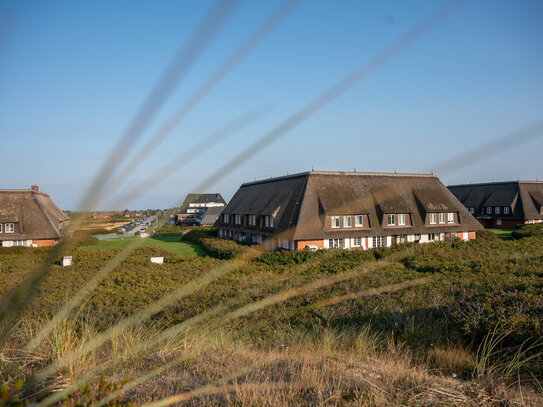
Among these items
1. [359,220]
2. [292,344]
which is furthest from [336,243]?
[292,344]

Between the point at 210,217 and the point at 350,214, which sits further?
the point at 210,217

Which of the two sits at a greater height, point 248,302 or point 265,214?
point 265,214

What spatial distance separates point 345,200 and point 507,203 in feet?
99.8

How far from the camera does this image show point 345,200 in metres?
29.7

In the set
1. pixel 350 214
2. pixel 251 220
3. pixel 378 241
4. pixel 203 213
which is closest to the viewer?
pixel 350 214

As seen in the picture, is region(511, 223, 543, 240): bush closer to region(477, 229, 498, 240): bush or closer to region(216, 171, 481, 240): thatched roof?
region(477, 229, 498, 240): bush

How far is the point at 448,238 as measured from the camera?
32.2 metres

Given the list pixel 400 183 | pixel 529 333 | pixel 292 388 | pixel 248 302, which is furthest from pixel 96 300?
pixel 400 183

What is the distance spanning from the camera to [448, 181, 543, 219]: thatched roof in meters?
46.6

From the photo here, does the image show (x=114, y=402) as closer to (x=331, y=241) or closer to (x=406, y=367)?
(x=406, y=367)

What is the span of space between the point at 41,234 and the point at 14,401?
3925 centimetres

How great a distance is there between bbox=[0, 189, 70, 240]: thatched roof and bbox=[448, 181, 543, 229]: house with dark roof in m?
50.4

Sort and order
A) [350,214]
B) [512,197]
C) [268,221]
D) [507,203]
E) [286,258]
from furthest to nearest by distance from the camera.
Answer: [507,203]
[512,197]
[268,221]
[350,214]
[286,258]

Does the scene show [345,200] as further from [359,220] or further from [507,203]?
[507,203]
